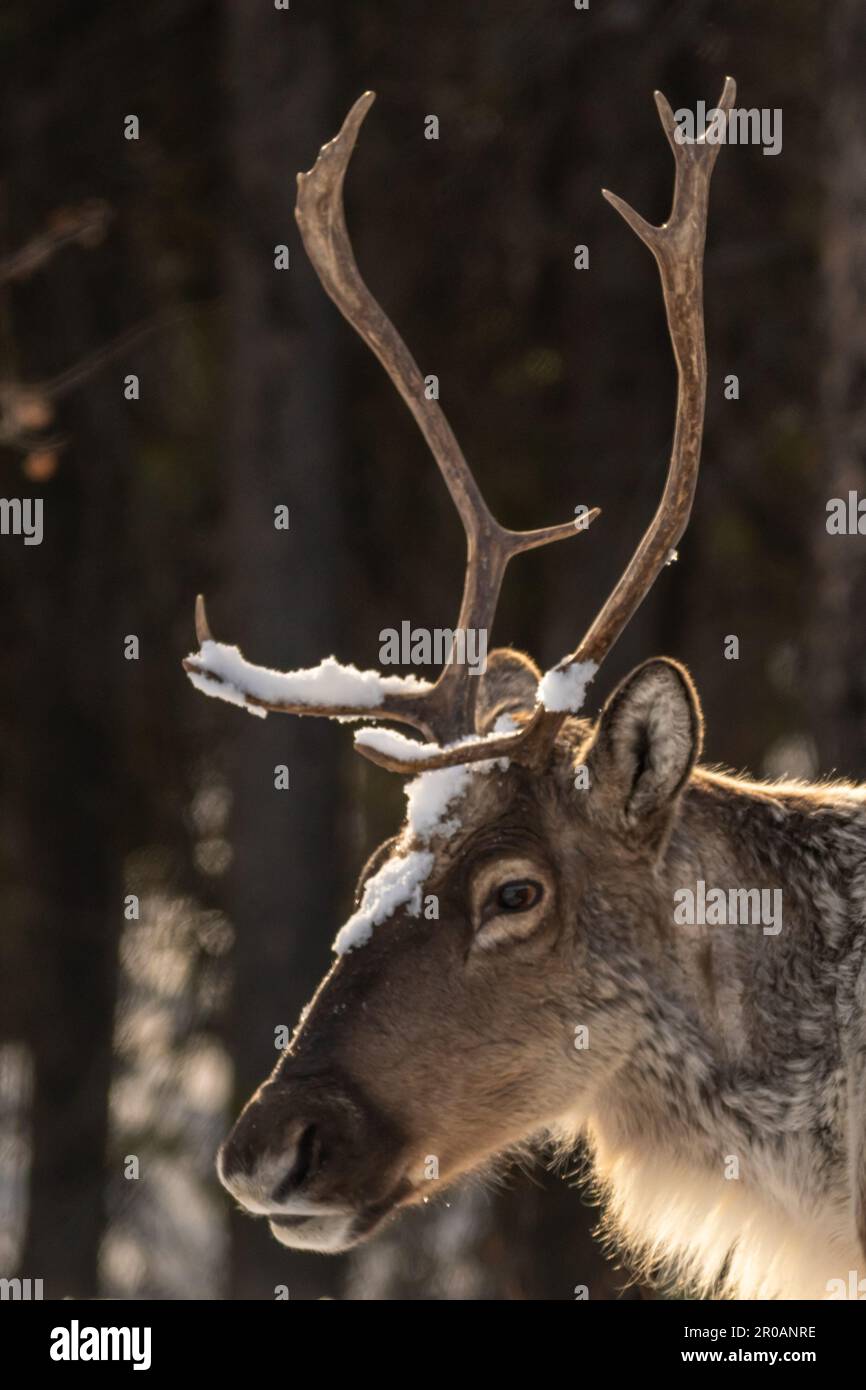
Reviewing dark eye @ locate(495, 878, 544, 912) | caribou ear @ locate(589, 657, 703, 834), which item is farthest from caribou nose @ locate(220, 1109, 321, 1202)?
caribou ear @ locate(589, 657, 703, 834)

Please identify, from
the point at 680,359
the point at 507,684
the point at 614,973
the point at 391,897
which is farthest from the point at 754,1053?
the point at 680,359

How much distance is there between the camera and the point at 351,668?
5.48m

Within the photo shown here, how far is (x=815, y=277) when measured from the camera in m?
12.2

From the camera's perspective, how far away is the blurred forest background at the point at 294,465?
39.2 feet

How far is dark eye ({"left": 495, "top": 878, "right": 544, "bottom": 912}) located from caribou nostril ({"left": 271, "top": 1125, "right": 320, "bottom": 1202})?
69 cm

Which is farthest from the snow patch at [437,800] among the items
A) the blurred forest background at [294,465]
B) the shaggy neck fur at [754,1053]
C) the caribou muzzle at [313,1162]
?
the blurred forest background at [294,465]

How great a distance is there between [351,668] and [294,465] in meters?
7.05

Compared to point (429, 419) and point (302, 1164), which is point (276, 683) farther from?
point (302, 1164)

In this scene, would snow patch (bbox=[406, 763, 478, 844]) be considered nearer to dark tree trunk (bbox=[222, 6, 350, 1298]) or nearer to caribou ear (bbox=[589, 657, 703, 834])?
caribou ear (bbox=[589, 657, 703, 834])

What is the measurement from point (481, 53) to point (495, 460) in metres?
2.35

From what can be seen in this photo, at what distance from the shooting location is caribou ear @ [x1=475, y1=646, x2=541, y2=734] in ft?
19.2

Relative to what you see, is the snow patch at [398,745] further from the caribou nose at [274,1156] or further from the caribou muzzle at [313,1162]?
the caribou nose at [274,1156]

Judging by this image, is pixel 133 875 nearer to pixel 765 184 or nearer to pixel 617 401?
Result: pixel 617 401

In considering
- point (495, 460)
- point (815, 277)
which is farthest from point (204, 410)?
point (815, 277)
